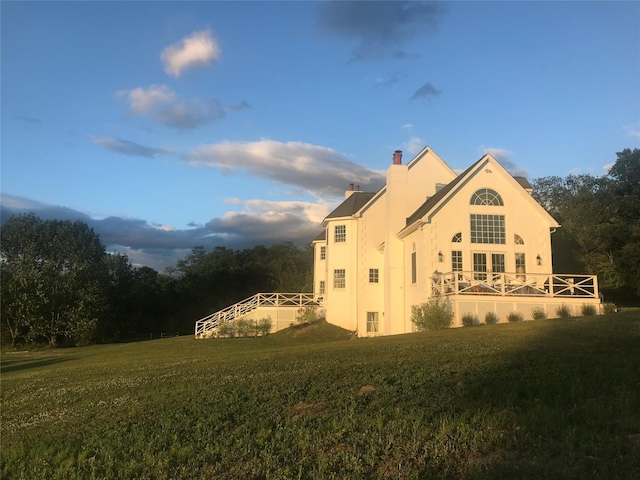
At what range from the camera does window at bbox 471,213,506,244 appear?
75.3ft

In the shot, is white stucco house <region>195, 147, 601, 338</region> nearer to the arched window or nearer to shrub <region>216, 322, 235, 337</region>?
the arched window

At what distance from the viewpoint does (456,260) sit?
22.8 meters

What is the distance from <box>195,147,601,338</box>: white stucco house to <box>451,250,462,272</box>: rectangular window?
0.17 feet

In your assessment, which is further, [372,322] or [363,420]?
[372,322]

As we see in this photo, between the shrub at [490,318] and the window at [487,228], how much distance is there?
452cm

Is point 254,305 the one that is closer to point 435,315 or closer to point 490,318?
point 435,315

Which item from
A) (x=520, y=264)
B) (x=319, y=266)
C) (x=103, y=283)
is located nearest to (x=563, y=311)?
(x=520, y=264)

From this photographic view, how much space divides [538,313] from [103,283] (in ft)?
144

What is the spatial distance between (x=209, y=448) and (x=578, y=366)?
5747 millimetres

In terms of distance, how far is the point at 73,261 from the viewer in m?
48.9

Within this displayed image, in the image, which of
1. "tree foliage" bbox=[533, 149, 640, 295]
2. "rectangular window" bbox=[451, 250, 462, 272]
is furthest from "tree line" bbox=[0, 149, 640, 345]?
"rectangular window" bbox=[451, 250, 462, 272]

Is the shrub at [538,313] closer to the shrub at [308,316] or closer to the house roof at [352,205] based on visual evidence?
the house roof at [352,205]

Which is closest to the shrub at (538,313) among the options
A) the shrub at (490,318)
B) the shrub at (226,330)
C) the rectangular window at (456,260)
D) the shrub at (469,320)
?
the shrub at (490,318)

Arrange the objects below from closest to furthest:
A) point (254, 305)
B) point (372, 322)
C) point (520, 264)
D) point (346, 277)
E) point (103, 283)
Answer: point (520, 264) < point (372, 322) < point (346, 277) < point (254, 305) < point (103, 283)
